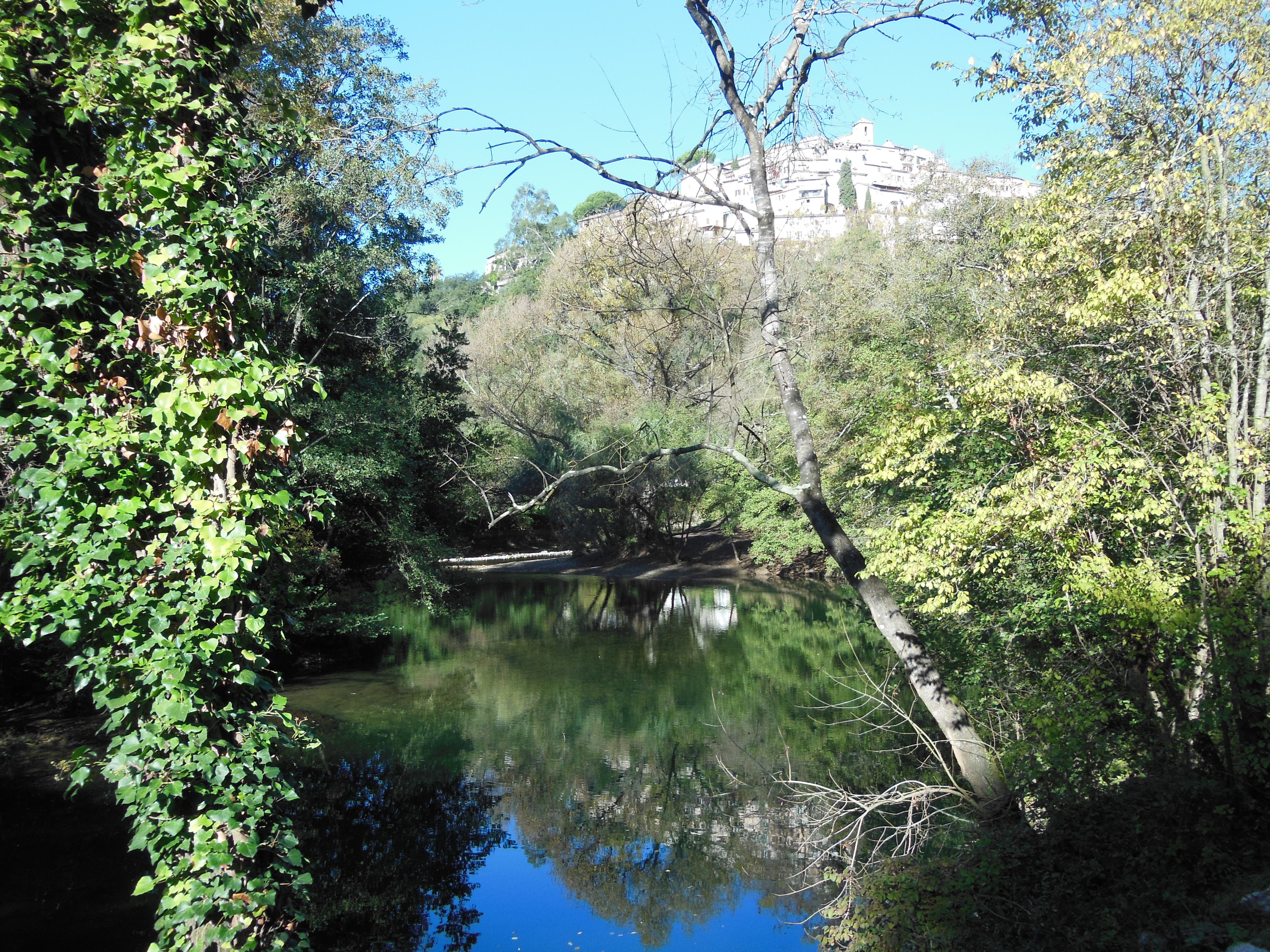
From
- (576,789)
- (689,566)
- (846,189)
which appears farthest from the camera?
(846,189)

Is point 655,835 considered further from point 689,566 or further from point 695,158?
point 689,566

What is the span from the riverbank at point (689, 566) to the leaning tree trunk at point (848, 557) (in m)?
19.8

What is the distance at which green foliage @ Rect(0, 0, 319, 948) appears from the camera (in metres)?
3.16

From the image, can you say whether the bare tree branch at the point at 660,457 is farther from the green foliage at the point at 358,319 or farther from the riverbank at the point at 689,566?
the riverbank at the point at 689,566

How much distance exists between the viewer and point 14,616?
311cm

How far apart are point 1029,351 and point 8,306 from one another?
26.6 ft

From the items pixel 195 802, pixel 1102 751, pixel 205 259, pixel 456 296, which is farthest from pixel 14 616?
pixel 456 296

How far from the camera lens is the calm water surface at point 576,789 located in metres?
7.70

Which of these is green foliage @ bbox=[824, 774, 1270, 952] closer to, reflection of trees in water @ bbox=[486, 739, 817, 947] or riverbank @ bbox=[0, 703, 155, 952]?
reflection of trees in water @ bbox=[486, 739, 817, 947]

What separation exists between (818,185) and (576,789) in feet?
193

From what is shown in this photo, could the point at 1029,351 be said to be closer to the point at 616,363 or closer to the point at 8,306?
the point at 8,306

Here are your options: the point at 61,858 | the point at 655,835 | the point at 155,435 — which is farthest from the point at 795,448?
the point at 61,858

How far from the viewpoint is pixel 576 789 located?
10500 millimetres


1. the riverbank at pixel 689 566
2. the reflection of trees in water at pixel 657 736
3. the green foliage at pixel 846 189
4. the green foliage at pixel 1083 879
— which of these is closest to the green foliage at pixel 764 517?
the riverbank at pixel 689 566
